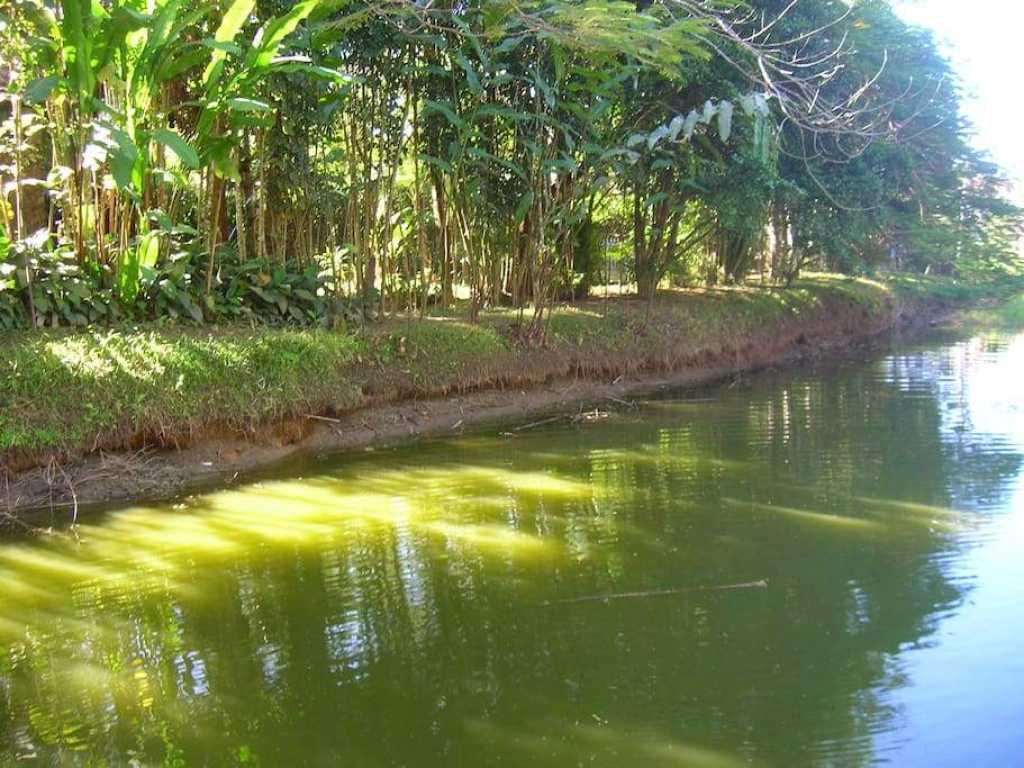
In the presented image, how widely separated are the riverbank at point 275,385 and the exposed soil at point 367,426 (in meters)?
0.01

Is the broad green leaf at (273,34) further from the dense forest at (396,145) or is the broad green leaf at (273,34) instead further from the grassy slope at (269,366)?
the grassy slope at (269,366)

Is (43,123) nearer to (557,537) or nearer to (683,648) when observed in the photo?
(557,537)

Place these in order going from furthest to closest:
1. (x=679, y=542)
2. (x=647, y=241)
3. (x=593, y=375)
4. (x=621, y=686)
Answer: (x=647, y=241)
(x=593, y=375)
(x=679, y=542)
(x=621, y=686)

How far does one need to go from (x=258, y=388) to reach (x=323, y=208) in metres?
2.73

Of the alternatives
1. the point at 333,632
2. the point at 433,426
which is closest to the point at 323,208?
the point at 433,426

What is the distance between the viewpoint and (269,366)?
22.1ft

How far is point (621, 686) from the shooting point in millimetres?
3186

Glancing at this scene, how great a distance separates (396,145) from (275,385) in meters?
2.89

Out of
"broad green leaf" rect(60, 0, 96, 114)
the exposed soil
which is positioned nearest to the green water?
the exposed soil

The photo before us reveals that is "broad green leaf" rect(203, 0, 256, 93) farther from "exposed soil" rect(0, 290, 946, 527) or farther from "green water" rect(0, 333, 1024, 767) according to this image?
"green water" rect(0, 333, 1024, 767)

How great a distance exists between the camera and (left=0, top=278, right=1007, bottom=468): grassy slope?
5.76 metres

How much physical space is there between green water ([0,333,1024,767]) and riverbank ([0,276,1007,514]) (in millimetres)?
521

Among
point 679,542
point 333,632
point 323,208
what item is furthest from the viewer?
point 323,208

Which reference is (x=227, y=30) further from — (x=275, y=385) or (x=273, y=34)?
(x=275, y=385)
